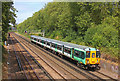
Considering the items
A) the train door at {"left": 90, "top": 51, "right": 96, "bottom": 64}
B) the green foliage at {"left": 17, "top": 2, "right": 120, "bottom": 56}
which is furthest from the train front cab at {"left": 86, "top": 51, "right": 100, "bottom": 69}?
the green foliage at {"left": 17, "top": 2, "right": 120, "bottom": 56}

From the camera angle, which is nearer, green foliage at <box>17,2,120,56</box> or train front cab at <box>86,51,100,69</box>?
train front cab at <box>86,51,100,69</box>

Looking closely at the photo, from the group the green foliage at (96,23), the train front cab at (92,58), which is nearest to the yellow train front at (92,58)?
the train front cab at (92,58)

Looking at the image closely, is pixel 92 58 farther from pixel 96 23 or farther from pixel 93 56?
pixel 96 23

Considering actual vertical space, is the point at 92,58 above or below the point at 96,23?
below

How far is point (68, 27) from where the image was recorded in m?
36.2

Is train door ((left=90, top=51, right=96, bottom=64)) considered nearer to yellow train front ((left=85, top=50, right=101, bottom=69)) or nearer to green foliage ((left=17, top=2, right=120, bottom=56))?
yellow train front ((left=85, top=50, right=101, bottom=69))

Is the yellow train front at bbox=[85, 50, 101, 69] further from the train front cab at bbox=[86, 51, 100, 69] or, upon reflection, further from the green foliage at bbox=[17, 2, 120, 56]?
the green foliage at bbox=[17, 2, 120, 56]

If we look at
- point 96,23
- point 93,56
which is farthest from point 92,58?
point 96,23

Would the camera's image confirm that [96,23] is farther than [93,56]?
Yes

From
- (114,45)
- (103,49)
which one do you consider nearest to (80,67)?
(103,49)

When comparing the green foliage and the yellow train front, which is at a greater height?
the green foliage

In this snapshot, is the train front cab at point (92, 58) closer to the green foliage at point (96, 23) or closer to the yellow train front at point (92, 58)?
the yellow train front at point (92, 58)

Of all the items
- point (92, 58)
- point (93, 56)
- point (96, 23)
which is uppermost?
point (96, 23)

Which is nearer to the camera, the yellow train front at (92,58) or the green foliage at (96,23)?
the yellow train front at (92,58)
